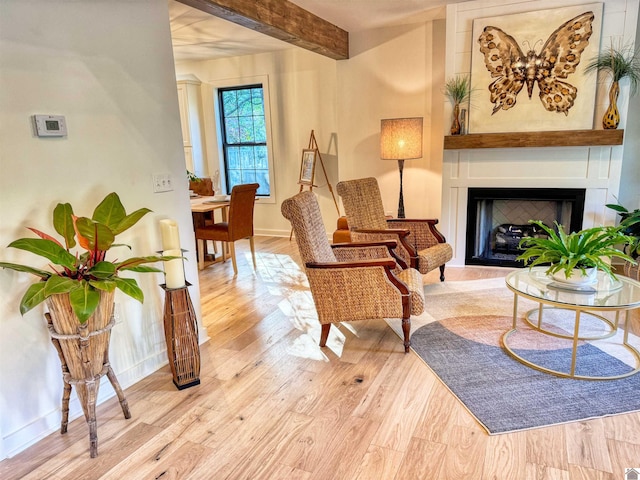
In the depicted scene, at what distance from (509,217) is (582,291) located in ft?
6.85

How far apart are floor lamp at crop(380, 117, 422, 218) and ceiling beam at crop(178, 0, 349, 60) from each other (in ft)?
3.52

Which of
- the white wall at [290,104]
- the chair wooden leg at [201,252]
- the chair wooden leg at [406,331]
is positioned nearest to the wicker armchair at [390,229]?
the chair wooden leg at [406,331]

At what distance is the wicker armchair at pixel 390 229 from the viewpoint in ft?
12.3

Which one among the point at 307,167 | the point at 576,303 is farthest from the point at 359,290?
the point at 307,167

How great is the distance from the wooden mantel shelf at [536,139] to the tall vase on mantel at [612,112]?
→ 0.22 feet

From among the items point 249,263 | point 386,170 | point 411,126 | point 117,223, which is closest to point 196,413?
point 117,223

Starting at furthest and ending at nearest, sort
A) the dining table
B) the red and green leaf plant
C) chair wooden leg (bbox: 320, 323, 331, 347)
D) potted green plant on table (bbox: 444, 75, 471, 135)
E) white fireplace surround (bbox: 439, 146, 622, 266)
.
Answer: the dining table
potted green plant on table (bbox: 444, 75, 471, 135)
white fireplace surround (bbox: 439, 146, 622, 266)
chair wooden leg (bbox: 320, 323, 331, 347)
the red and green leaf plant

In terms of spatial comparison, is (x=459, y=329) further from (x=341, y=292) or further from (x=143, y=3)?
(x=143, y=3)

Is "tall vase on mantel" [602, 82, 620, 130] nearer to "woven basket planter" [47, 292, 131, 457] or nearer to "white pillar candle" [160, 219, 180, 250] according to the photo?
"white pillar candle" [160, 219, 180, 250]

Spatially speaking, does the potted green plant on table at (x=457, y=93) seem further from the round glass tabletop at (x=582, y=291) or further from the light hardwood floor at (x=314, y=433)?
the light hardwood floor at (x=314, y=433)

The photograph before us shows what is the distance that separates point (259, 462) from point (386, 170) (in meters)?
4.00

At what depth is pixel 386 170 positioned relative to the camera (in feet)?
17.5

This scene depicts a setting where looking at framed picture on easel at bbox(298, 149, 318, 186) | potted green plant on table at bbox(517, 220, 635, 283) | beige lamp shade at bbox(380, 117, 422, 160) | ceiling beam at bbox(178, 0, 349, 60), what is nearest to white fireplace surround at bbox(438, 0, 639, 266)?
beige lamp shade at bbox(380, 117, 422, 160)

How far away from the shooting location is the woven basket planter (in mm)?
1931
